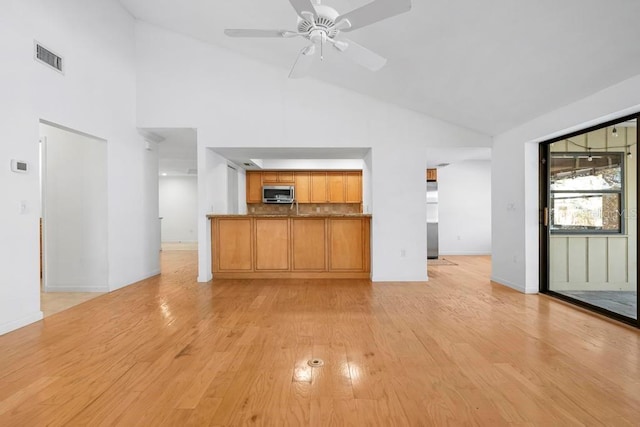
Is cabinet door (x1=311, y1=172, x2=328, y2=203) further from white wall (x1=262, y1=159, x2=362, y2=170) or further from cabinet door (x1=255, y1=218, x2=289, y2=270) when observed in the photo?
cabinet door (x1=255, y1=218, x2=289, y2=270)

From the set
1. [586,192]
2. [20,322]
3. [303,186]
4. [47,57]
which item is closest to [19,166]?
[47,57]

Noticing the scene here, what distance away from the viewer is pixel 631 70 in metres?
2.50

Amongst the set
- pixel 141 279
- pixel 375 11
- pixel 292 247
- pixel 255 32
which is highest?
pixel 255 32

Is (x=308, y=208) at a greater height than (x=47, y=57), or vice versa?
(x=47, y=57)

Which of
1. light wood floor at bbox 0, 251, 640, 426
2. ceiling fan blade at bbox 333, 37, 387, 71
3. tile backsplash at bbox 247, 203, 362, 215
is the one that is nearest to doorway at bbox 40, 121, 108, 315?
light wood floor at bbox 0, 251, 640, 426

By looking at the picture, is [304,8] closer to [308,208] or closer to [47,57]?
[47,57]

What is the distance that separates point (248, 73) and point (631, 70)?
4229 mm

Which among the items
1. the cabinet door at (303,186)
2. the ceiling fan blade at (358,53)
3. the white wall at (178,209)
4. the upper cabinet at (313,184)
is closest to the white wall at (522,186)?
the ceiling fan blade at (358,53)

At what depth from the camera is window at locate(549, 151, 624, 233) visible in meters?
3.62

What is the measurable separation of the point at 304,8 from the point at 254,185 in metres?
5.89

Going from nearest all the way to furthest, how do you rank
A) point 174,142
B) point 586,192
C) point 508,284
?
1. point 586,192
2. point 508,284
3. point 174,142

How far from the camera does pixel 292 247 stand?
4848mm

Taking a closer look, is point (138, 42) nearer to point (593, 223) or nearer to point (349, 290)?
point (349, 290)

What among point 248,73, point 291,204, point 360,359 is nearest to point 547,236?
point 360,359
